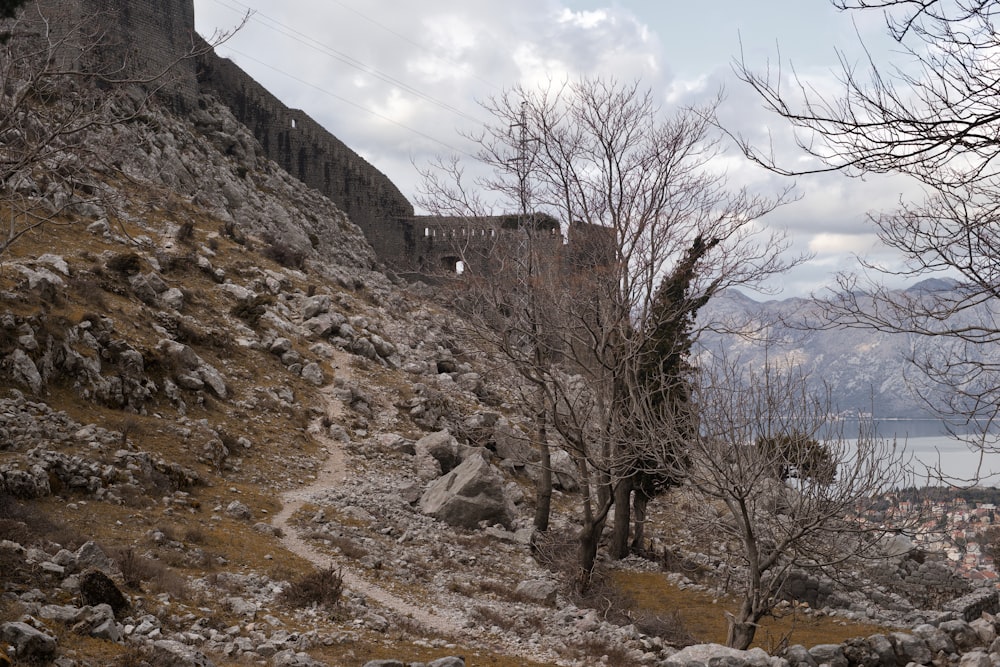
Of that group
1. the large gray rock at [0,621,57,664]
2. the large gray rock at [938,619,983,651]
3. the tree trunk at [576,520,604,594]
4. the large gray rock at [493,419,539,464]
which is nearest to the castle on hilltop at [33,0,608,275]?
the large gray rock at [493,419,539,464]

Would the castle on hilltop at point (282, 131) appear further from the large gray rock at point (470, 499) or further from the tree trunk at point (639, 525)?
the tree trunk at point (639, 525)

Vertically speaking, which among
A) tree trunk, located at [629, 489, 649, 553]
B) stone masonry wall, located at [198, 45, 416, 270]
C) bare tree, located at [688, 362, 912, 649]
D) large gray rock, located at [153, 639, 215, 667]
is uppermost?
stone masonry wall, located at [198, 45, 416, 270]

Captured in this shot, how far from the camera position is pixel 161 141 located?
117 feet

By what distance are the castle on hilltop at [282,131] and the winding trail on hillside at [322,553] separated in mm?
16714

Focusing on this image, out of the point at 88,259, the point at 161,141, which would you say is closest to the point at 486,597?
the point at 88,259

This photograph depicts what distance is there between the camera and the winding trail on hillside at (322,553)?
12.5m

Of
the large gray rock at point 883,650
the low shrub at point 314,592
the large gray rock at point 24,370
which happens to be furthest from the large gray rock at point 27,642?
the large gray rock at point 883,650

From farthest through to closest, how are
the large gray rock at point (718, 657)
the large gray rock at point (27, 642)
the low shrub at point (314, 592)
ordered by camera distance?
the low shrub at point (314, 592) → the large gray rock at point (718, 657) → the large gray rock at point (27, 642)

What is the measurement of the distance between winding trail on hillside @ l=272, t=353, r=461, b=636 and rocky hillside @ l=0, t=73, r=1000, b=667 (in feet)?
0.25

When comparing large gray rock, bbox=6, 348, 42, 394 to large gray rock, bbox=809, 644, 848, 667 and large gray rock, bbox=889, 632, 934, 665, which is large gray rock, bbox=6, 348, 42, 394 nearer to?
large gray rock, bbox=809, 644, 848, 667

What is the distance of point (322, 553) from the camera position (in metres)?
14.3

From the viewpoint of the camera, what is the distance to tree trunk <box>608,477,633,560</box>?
18.5 metres

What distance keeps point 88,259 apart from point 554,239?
44.3 ft

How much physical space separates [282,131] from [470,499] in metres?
36.8
